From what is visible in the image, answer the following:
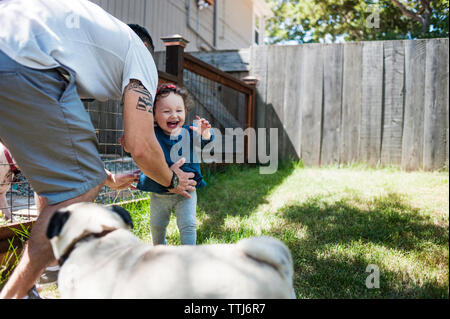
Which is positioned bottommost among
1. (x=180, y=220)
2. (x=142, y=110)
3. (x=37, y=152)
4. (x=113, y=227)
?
(x=180, y=220)

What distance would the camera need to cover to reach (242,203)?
369cm

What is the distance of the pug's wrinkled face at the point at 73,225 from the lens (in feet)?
4.08

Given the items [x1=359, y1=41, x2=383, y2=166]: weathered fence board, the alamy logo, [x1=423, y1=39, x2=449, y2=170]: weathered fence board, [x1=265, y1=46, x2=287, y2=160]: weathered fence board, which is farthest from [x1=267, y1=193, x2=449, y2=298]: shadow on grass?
[x1=265, y1=46, x2=287, y2=160]: weathered fence board

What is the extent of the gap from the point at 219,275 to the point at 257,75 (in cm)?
513

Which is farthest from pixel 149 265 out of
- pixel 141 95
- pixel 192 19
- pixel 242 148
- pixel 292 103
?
pixel 192 19

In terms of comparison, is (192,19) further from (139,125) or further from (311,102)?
(139,125)

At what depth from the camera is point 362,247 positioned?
97.3 inches

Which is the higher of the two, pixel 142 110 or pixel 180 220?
pixel 142 110

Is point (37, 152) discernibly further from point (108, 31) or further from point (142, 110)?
point (108, 31)

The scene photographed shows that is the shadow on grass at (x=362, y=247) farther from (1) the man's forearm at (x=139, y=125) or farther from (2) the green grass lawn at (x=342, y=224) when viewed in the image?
(1) the man's forearm at (x=139, y=125)

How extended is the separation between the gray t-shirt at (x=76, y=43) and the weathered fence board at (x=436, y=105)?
184 inches

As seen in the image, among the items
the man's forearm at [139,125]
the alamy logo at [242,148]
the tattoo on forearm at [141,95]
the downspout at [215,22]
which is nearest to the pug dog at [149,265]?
the man's forearm at [139,125]

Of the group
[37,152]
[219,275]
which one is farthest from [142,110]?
[219,275]

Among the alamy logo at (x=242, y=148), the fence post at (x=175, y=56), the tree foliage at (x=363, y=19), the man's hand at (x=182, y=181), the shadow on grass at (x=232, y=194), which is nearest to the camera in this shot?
the man's hand at (x=182, y=181)
